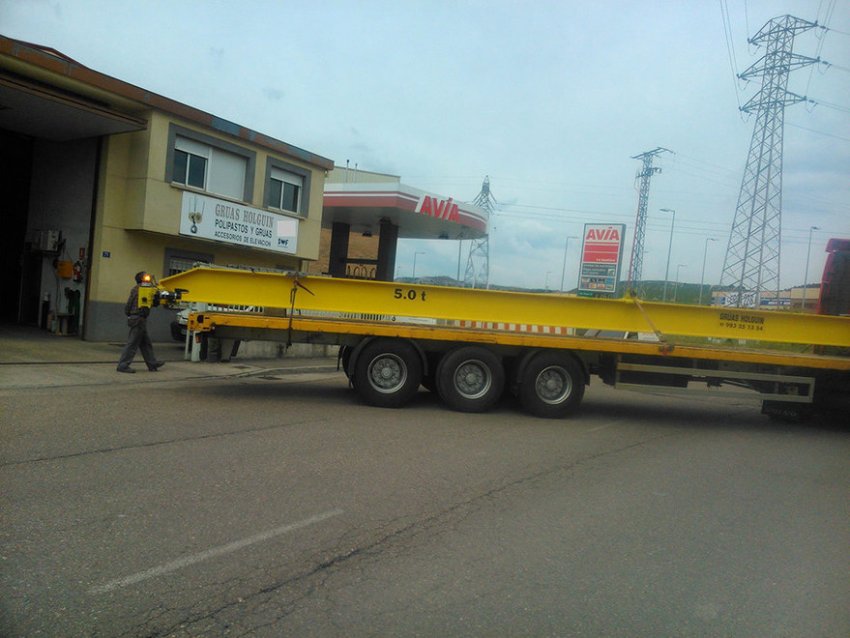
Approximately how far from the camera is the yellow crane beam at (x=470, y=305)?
10195 mm

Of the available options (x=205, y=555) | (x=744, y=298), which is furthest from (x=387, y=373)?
(x=744, y=298)

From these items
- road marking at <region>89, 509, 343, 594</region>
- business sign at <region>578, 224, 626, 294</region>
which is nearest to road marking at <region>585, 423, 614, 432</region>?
road marking at <region>89, 509, 343, 594</region>

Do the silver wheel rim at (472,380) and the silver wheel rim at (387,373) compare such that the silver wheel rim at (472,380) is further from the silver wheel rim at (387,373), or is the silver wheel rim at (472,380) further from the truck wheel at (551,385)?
the silver wheel rim at (387,373)

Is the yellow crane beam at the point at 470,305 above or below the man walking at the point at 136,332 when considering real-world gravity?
above

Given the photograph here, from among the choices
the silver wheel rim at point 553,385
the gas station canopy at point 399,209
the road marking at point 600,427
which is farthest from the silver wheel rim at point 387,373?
the gas station canopy at point 399,209

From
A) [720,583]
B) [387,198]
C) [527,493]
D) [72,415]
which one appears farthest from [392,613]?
[387,198]

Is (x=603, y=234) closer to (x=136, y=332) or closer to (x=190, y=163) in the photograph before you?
(x=190, y=163)

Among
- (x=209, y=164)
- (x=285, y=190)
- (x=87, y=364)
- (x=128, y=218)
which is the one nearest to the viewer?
(x=87, y=364)

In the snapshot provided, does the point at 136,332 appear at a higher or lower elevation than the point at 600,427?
higher

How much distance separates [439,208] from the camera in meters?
24.2

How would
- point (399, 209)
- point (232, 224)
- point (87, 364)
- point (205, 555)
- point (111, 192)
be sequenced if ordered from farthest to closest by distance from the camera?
point (399, 209), point (232, 224), point (111, 192), point (87, 364), point (205, 555)

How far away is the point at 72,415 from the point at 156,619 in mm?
5363

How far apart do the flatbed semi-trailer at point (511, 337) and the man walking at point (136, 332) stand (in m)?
1.60

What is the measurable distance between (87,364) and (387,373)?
6245 millimetres
